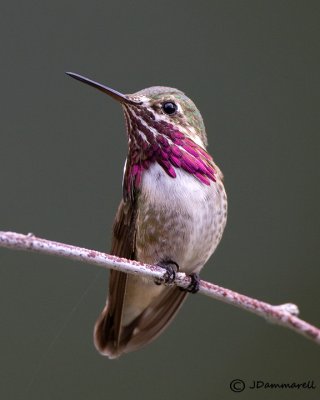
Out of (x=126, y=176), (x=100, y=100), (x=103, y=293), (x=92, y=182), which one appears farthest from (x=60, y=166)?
(x=126, y=176)

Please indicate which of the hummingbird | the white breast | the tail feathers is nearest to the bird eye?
the hummingbird

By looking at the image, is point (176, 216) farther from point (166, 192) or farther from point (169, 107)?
point (169, 107)

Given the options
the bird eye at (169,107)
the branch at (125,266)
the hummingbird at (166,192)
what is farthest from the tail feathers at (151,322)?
the branch at (125,266)

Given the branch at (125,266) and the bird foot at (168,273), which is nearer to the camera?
the branch at (125,266)

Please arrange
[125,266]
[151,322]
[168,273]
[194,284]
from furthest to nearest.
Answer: [151,322] → [194,284] → [168,273] → [125,266]

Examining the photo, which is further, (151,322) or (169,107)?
(151,322)

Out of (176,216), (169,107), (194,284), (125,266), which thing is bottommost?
(125,266)

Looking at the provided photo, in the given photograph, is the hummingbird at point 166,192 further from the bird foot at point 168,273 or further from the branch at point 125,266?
the branch at point 125,266

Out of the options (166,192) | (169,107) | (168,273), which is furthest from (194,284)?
(169,107)
